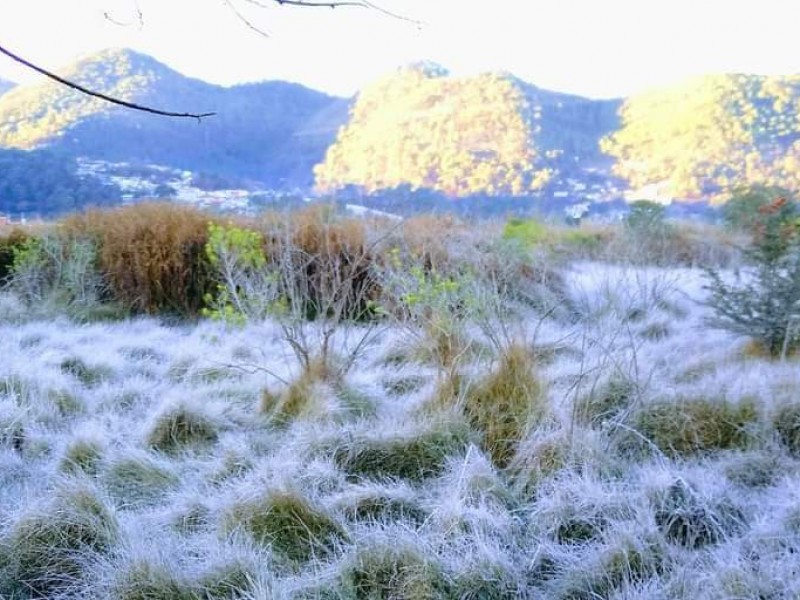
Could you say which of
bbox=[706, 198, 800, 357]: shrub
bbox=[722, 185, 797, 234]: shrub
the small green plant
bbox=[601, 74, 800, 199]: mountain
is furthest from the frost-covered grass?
bbox=[601, 74, 800, 199]: mountain

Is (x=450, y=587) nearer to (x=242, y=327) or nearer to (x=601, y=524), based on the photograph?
(x=601, y=524)

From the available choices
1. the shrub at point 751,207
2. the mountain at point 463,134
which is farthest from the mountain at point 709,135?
the shrub at point 751,207

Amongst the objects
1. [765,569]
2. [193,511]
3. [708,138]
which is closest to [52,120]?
[193,511]

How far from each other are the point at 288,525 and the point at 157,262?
548 centimetres

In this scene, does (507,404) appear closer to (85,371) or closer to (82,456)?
(82,456)

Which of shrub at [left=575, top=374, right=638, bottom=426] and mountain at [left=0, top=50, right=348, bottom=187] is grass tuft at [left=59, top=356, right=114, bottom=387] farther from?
mountain at [left=0, top=50, right=348, bottom=187]

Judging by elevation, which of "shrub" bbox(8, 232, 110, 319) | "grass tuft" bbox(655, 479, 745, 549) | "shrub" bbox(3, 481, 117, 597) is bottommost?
"shrub" bbox(8, 232, 110, 319)

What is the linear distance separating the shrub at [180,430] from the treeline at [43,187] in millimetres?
6311

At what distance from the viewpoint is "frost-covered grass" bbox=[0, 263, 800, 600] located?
6.23 ft

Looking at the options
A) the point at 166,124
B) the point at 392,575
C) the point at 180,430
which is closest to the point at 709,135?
the point at 166,124

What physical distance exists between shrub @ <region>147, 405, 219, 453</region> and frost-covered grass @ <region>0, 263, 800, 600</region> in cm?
1

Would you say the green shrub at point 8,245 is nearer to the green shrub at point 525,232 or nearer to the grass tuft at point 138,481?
the green shrub at point 525,232

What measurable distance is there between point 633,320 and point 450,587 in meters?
3.83

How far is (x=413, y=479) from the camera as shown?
8.61ft
